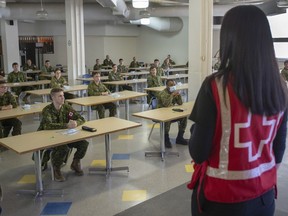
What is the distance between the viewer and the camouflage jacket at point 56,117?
3.91m

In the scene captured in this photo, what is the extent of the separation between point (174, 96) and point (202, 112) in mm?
4433

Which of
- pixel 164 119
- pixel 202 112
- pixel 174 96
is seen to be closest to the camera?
pixel 202 112

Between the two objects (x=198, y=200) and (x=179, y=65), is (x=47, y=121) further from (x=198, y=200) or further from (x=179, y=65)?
(x=179, y=65)

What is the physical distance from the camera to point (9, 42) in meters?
13.0

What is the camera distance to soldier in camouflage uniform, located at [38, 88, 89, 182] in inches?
153

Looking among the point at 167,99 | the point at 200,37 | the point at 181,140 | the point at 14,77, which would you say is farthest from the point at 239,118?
the point at 14,77

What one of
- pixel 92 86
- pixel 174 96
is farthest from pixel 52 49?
pixel 174 96

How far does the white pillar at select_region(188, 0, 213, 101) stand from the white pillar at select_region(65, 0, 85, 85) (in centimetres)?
463

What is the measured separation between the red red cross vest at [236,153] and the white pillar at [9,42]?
13300 millimetres

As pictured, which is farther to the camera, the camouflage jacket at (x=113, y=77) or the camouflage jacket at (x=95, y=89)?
the camouflage jacket at (x=113, y=77)

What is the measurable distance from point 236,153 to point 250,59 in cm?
34

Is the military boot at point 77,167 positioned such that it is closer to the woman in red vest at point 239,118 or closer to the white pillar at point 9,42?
the woman in red vest at point 239,118

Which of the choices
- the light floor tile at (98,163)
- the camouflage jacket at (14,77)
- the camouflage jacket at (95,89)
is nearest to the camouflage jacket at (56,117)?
the light floor tile at (98,163)

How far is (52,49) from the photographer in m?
16.3
